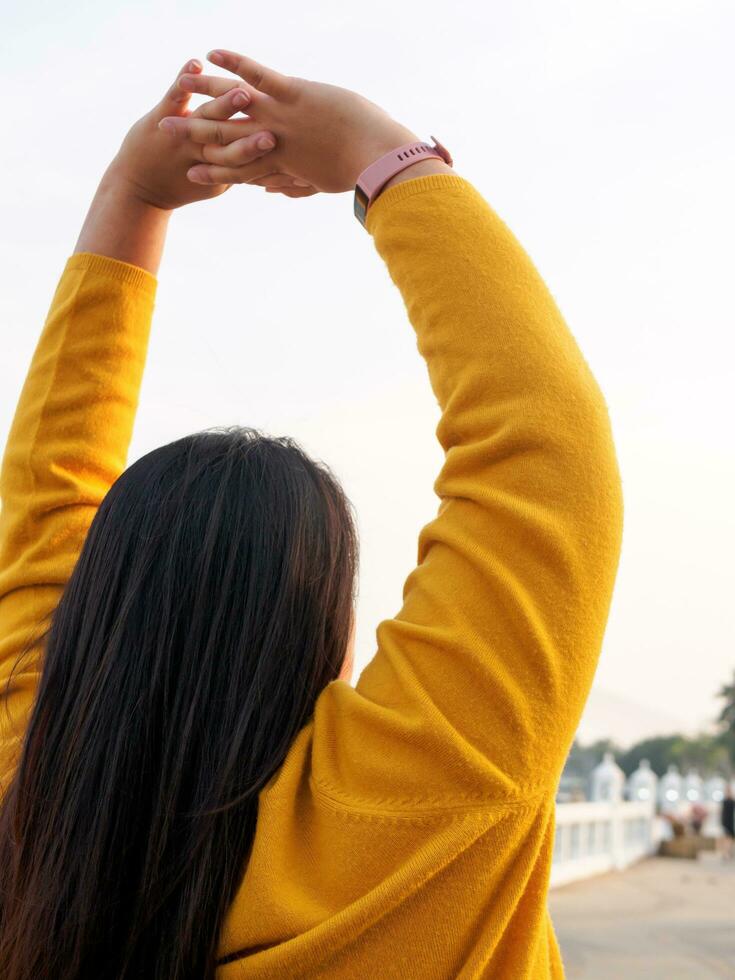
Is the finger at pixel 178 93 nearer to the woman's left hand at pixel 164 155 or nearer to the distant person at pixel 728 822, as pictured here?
the woman's left hand at pixel 164 155

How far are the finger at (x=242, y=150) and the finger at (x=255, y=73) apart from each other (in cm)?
5

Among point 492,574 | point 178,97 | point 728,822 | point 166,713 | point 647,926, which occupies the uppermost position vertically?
point 178,97

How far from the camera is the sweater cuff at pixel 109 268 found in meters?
1.48

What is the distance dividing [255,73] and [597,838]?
55.4 ft

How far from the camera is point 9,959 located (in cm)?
106

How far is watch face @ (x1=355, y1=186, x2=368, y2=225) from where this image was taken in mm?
1112

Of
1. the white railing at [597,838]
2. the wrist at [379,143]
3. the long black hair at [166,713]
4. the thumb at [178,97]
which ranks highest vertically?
the thumb at [178,97]

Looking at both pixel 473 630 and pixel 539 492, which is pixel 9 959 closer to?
pixel 473 630

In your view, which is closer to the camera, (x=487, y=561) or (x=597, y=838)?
(x=487, y=561)

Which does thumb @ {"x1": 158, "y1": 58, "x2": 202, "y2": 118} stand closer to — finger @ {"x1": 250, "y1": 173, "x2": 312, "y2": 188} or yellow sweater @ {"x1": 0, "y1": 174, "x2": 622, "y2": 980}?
finger @ {"x1": 250, "y1": 173, "x2": 312, "y2": 188}

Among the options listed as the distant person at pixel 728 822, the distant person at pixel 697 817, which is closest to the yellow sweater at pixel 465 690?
the distant person at pixel 728 822

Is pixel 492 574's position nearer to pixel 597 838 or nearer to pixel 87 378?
pixel 87 378

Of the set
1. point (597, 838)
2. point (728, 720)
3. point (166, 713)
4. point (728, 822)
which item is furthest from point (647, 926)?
point (728, 720)

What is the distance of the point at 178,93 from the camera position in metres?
1.48
